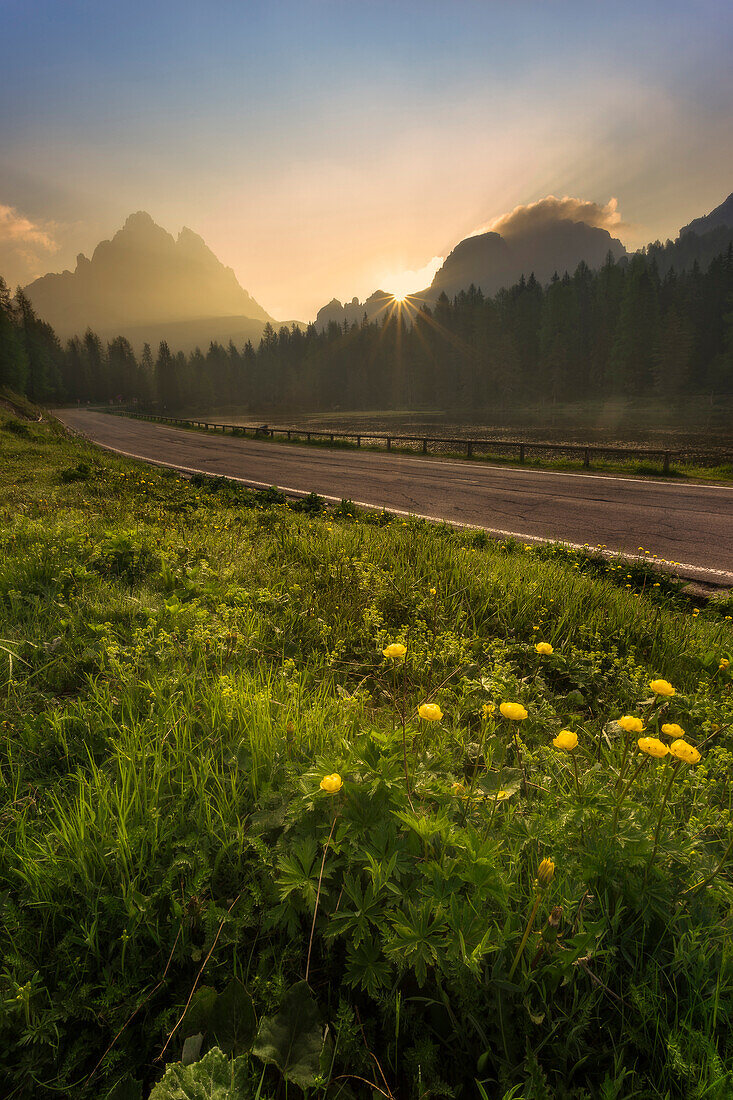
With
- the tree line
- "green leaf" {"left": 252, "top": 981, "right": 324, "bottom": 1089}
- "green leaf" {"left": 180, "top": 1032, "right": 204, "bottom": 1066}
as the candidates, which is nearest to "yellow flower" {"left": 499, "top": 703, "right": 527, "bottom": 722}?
"green leaf" {"left": 252, "top": 981, "right": 324, "bottom": 1089}

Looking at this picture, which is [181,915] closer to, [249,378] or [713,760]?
[713,760]

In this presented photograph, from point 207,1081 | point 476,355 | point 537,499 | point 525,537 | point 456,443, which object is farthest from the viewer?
point 476,355

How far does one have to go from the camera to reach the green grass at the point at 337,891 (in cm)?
131

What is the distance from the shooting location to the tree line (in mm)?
68750

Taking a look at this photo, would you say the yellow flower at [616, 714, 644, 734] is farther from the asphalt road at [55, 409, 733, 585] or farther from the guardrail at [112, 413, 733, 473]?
the guardrail at [112, 413, 733, 473]

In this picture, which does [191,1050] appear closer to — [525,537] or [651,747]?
[651,747]

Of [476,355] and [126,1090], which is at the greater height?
[476,355]

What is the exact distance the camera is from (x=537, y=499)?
463 inches

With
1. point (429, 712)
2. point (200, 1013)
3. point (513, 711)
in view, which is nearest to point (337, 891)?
point (200, 1013)

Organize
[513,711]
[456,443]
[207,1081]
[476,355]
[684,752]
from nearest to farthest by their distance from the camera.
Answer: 1. [207,1081]
2. [684,752]
3. [513,711]
4. [456,443]
5. [476,355]

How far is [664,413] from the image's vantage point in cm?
5494

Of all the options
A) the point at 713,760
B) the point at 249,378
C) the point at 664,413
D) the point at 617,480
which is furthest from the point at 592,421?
the point at 249,378

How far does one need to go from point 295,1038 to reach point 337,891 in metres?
0.36

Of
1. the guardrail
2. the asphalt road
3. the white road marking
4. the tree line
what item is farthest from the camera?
the tree line
